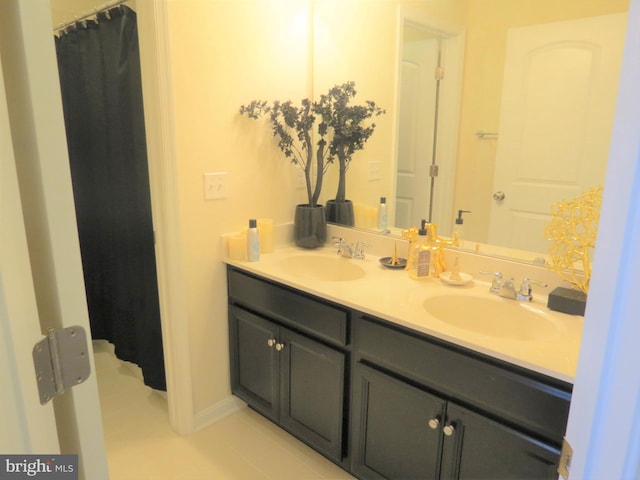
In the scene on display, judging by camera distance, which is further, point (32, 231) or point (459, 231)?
point (459, 231)

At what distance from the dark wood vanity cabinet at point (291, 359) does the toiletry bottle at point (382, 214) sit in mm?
634

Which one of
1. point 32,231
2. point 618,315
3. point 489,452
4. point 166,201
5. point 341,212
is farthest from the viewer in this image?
point 341,212

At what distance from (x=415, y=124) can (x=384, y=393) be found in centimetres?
120

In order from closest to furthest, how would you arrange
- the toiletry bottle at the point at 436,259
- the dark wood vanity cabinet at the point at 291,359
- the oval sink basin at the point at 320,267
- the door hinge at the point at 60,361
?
1. the door hinge at the point at 60,361
2. the dark wood vanity cabinet at the point at 291,359
3. the toiletry bottle at the point at 436,259
4. the oval sink basin at the point at 320,267

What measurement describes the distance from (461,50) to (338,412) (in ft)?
5.09

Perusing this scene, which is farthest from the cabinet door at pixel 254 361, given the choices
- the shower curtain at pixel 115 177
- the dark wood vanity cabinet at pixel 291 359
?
the shower curtain at pixel 115 177

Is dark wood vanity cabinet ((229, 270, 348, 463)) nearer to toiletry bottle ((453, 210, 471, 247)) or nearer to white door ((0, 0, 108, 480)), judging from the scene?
toiletry bottle ((453, 210, 471, 247))

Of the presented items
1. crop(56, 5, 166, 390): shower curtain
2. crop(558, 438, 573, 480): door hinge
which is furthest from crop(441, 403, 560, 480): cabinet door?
crop(56, 5, 166, 390): shower curtain

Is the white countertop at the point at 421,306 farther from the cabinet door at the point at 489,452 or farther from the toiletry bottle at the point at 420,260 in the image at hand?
the cabinet door at the point at 489,452

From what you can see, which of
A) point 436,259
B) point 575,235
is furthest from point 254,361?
point 575,235

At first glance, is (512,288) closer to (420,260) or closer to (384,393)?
(420,260)

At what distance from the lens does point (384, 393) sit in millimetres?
1606

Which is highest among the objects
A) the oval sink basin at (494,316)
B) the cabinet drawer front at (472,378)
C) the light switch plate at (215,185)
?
the light switch plate at (215,185)

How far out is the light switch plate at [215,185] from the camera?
6.69ft
